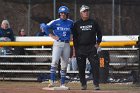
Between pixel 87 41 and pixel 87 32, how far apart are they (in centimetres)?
22

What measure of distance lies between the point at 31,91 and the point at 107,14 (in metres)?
7.35

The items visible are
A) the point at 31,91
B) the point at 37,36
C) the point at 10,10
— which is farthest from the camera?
the point at 10,10

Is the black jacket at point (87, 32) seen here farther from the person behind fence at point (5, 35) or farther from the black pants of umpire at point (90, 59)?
the person behind fence at point (5, 35)

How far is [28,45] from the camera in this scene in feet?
58.0

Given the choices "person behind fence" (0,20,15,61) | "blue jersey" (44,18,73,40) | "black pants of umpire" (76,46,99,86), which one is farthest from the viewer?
"person behind fence" (0,20,15,61)

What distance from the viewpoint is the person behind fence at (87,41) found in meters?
13.9

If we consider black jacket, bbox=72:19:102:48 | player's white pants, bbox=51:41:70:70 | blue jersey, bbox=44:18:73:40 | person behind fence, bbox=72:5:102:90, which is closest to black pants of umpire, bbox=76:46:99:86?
person behind fence, bbox=72:5:102:90

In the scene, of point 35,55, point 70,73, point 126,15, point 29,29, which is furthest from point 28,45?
point 126,15

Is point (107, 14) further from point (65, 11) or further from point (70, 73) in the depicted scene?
point (65, 11)

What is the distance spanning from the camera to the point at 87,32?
13.9 metres

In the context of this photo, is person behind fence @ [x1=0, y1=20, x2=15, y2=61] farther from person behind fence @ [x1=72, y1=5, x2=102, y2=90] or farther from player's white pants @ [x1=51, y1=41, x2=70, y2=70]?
person behind fence @ [x1=72, y1=5, x2=102, y2=90]

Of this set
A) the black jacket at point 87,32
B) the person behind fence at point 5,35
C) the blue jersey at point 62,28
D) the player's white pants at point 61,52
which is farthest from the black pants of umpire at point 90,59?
the person behind fence at point 5,35

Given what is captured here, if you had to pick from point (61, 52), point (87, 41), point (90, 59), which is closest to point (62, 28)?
point (61, 52)

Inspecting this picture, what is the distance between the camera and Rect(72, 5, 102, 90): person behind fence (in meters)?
13.9
